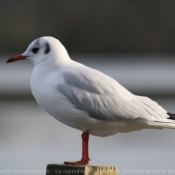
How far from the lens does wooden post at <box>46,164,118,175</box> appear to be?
4.40m

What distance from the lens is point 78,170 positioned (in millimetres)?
4414

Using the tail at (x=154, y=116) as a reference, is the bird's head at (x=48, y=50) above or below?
above

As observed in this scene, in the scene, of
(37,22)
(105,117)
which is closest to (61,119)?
(105,117)

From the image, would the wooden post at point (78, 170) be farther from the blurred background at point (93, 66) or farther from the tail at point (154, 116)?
the blurred background at point (93, 66)

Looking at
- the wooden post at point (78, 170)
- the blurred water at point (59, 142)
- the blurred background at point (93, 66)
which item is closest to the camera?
the wooden post at point (78, 170)

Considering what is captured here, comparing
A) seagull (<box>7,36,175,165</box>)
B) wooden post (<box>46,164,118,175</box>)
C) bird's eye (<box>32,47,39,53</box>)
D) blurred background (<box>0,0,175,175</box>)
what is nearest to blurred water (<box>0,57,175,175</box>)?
blurred background (<box>0,0,175,175</box>)

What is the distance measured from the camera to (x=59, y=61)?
537 centimetres

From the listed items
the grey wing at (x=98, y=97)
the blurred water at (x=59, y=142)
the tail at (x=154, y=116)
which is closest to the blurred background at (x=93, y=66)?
the blurred water at (x=59, y=142)

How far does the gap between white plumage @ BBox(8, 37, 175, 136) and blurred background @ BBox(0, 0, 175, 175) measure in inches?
110

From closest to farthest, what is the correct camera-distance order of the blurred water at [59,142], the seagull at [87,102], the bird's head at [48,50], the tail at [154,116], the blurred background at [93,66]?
1. the seagull at [87,102]
2. the tail at [154,116]
3. the bird's head at [48,50]
4. the blurred water at [59,142]
5. the blurred background at [93,66]

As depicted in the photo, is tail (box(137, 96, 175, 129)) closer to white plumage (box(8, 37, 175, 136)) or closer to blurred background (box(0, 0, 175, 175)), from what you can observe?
white plumage (box(8, 37, 175, 136))

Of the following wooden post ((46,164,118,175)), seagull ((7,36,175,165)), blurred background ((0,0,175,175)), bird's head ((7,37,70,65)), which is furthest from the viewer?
blurred background ((0,0,175,175))

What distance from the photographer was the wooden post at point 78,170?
14.4ft

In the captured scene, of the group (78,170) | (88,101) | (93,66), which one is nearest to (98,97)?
(88,101)
